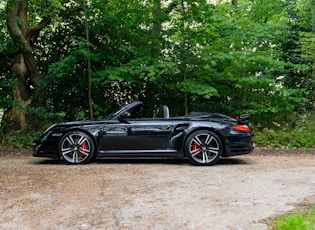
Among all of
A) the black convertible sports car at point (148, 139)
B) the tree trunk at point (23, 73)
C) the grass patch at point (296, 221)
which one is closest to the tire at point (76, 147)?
the black convertible sports car at point (148, 139)

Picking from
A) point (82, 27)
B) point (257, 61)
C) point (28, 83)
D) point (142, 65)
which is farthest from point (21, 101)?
point (257, 61)

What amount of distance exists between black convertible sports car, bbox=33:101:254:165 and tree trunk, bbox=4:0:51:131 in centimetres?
478

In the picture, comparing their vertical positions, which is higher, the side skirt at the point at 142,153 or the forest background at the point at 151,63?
the forest background at the point at 151,63

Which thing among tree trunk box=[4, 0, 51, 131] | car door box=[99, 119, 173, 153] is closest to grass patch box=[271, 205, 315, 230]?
car door box=[99, 119, 173, 153]

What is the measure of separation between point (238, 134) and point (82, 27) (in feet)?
24.9

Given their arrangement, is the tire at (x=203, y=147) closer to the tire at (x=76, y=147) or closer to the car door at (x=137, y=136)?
the car door at (x=137, y=136)

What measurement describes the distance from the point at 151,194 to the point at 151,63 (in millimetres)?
7054

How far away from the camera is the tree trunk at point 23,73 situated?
11953 millimetres

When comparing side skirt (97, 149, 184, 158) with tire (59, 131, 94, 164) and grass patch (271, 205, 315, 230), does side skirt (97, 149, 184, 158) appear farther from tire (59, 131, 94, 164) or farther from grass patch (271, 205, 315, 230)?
grass patch (271, 205, 315, 230)

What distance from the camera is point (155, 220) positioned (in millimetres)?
3783

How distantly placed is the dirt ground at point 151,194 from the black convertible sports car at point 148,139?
10.8 inches

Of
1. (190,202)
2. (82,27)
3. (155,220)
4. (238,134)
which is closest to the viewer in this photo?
(155,220)

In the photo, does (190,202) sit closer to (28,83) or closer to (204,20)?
(204,20)

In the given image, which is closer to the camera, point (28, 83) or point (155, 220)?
point (155, 220)
